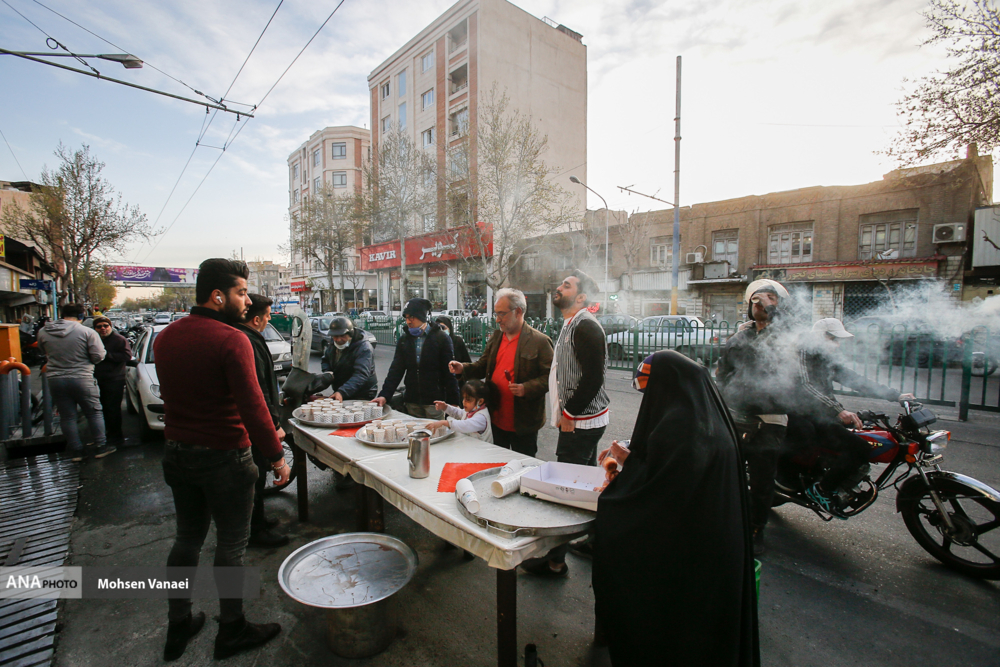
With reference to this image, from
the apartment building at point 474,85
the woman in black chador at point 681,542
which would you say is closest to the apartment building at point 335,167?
the apartment building at point 474,85

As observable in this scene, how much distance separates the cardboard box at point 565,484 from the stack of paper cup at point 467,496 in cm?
27

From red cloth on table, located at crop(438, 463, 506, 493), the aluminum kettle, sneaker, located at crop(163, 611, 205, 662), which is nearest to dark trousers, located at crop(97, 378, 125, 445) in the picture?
sneaker, located at crop(163, 611, 205, 662)

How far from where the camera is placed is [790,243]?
23453mm

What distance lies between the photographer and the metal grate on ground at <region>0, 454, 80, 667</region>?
2471 mm

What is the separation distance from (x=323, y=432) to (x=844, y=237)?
26488 millimetres

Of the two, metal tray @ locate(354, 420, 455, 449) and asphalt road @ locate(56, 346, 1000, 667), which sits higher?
metal tray @ locate(354, 420, 455, 449)

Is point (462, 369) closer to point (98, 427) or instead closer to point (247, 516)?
point (247, 516)

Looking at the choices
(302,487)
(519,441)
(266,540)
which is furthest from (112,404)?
(519,441)

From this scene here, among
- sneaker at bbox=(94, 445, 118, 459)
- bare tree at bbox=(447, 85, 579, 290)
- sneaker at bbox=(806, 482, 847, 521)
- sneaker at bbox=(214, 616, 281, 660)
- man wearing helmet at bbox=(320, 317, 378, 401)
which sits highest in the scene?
bare tree at bbox=(447, 85, 579, 290)

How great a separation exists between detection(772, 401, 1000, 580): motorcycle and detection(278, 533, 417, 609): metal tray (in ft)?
10.1

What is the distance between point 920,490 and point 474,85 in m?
31.7

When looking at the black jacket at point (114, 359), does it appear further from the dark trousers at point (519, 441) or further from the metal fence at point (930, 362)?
the dark trousers at point (519, 441)

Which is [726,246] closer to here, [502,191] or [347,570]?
[502,191]

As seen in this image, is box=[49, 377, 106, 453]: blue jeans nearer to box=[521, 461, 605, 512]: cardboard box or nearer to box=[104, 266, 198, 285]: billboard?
box=[521, 461, 605, 512]: cardboard box
